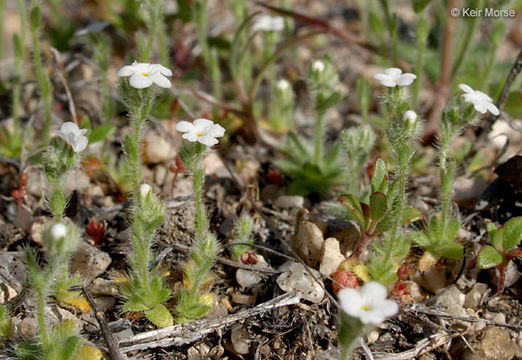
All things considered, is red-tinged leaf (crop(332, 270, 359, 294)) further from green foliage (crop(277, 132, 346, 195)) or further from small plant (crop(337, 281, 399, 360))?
green foliage (crop(277, 132, 346, 195))

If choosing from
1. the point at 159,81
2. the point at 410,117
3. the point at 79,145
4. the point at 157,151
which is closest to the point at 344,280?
the point at 410,117

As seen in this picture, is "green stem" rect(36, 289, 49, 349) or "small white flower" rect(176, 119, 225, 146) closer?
"green stem" rect(36, 289, 49, 349)

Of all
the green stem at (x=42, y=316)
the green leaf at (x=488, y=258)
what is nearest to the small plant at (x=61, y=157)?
the green stem at (x=42, y=316)

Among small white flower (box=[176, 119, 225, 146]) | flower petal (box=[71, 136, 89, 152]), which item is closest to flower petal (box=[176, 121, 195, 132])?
small white flower (box=[176, 119, 225, 146])

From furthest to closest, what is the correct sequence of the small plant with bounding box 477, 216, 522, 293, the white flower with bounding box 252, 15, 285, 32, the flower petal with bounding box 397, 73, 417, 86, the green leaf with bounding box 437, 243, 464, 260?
the white flower with bounding box 252, 15, 285, 32 < the green leaf with bounding box 437, 243, 464, 260 < the small plant with bounding box 477, 216, 522, 293 < the flower petal with bounding box 397, 73, 417, 86

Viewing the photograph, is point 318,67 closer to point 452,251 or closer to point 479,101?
point 479,101

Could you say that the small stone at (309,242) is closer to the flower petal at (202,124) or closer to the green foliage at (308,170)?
the green foliage at (308,170)

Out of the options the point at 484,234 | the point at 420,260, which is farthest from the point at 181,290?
the point at 484,234
